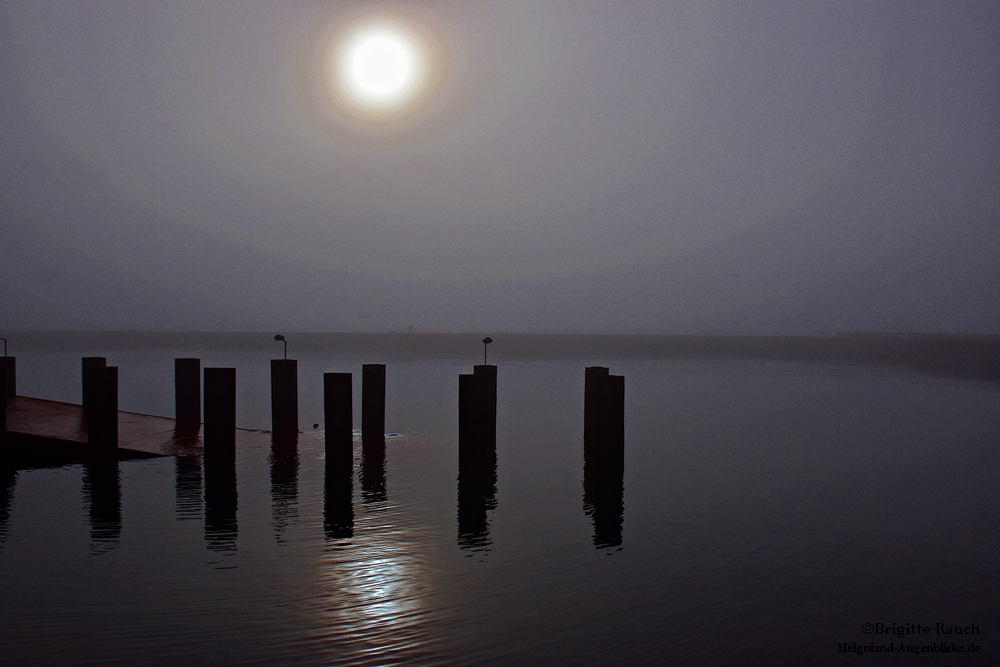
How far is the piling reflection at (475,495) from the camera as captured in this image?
40.6 ft

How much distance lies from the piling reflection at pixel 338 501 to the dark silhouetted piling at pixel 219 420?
2.25 m

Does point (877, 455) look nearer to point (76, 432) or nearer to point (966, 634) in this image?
point (966, 634)

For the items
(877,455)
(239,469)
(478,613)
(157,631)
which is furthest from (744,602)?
(877,455)

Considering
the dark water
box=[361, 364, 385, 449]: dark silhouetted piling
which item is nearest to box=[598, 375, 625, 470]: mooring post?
the dark water

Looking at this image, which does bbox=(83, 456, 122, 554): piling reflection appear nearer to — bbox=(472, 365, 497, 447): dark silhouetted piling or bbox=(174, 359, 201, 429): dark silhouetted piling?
bbox=(174, 359, 201, 429): dark silhouetted piling

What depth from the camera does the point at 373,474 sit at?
16.1m

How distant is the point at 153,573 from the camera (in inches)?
388

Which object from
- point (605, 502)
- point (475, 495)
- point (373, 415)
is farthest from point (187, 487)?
point (605, 502)

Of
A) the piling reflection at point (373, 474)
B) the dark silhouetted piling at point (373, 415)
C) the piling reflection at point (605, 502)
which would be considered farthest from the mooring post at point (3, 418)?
the piling reflection at point (605, 502)

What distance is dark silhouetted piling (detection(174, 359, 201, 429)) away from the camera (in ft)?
60.6

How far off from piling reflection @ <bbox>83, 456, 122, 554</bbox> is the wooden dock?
25 centimetres

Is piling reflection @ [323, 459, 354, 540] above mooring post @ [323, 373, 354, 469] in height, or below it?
below

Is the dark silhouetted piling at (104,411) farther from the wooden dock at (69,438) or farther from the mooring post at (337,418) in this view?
the mooring post at (337,418)

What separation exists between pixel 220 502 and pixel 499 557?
547cm
